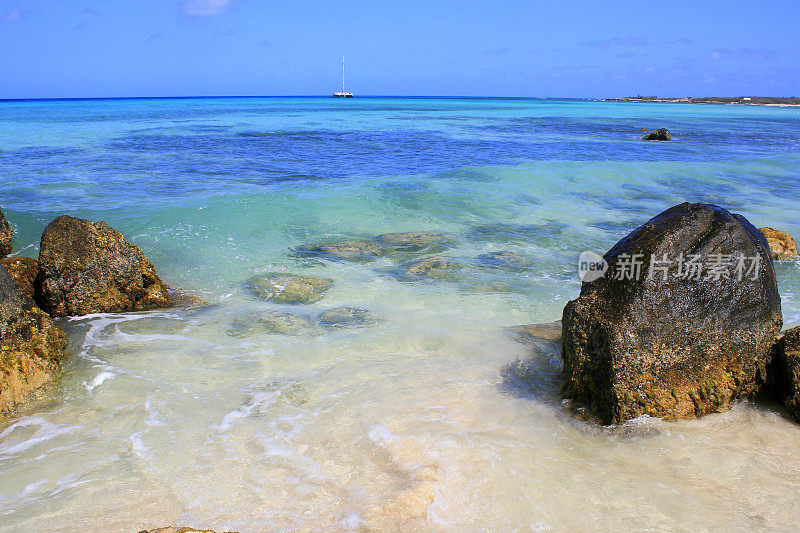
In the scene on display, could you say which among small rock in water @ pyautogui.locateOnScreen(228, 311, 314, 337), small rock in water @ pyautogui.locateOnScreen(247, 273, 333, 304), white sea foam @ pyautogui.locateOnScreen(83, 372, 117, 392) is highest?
small rock in water @ pyautogui.locateOnScreen(247, 273, 333, 304)

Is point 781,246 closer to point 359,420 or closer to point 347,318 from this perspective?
point 347,318

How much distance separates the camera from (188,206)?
11188 millimetres

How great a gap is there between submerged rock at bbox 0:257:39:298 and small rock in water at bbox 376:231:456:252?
4723 mm

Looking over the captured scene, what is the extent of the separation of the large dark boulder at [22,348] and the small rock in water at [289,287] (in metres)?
2.37

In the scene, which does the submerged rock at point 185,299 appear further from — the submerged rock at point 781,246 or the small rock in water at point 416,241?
the submerged rock at point 781,246

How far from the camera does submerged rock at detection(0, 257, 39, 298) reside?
583cm

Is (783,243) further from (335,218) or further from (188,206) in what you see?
(188,206)

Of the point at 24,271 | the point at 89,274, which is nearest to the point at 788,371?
the point at 89,274

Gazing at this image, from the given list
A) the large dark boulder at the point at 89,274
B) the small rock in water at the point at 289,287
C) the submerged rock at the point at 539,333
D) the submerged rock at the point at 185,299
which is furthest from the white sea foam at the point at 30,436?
the submerged rock at the point at 539,333

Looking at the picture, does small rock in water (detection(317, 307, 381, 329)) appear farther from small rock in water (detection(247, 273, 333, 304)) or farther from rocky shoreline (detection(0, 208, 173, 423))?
rocky shoreline (detection(0, 208, 173, 423))

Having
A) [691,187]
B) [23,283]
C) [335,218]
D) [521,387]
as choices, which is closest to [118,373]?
[23,283]

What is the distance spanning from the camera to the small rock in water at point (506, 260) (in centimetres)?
783

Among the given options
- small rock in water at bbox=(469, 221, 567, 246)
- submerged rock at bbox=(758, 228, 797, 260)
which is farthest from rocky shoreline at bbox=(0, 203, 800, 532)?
small rock in water at bbox=(469, 221, 567, 246)

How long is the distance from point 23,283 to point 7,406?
2489 mm
